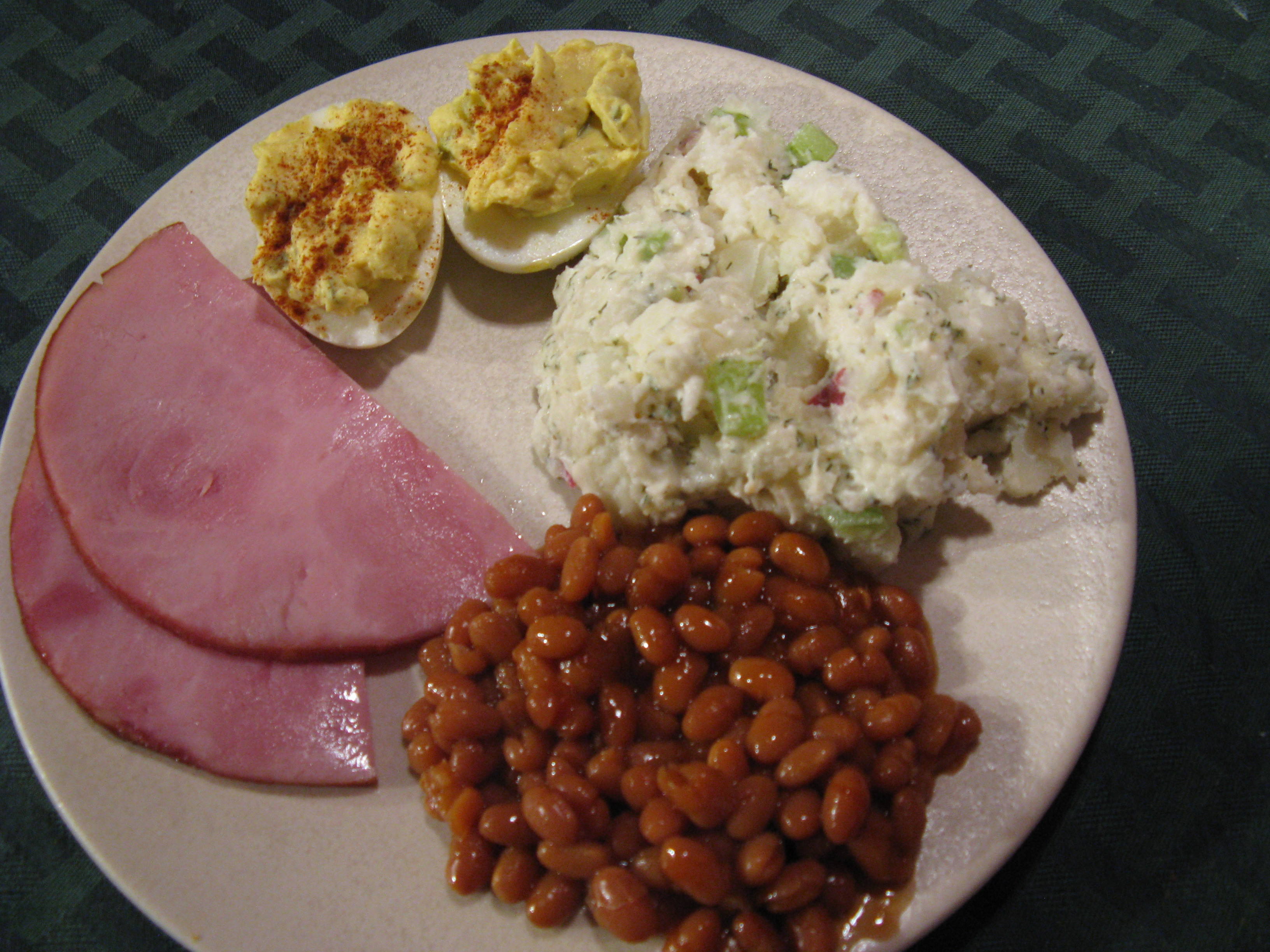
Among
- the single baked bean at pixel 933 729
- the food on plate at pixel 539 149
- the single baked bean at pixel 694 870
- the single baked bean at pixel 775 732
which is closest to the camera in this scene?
the single baked bean at pixel 694 870

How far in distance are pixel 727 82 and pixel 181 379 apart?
73.3 inches

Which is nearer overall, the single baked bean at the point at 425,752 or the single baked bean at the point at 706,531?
the single baked bean at the point at 425,752

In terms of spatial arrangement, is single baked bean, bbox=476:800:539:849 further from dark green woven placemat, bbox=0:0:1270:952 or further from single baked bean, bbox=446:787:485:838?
dark green woven placemat, bbox=0:0:1270:952

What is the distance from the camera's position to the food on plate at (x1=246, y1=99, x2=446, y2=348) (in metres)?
2.45

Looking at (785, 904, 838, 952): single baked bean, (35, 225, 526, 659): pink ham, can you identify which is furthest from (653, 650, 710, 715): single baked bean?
(35, 225, 526, 659): pink ham

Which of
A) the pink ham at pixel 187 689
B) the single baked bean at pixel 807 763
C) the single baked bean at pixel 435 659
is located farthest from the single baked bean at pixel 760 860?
the pink ham at pixel 187 689

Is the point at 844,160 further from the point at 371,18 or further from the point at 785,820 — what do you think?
the point at 371,18

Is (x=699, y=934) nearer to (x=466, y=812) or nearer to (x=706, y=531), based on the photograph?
(x=466, y=812)

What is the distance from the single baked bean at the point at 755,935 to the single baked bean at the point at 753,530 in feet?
2.47

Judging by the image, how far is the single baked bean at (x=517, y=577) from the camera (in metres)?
1.99

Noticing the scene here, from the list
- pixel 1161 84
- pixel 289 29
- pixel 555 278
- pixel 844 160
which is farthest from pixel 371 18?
pixel 1161 84

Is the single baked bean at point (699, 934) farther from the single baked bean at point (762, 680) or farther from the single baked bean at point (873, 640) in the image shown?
the single baked bean at point (873, 640)

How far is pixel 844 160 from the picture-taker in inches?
106

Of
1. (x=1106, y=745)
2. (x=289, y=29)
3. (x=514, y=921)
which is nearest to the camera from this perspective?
(x=514, y=921)
